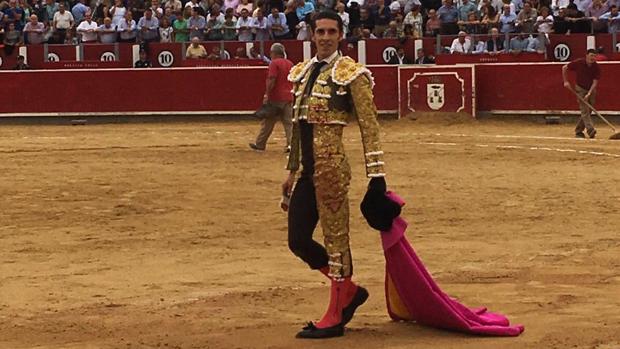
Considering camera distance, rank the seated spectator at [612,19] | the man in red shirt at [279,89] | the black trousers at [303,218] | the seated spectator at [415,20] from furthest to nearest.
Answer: the seated spectator at [415,20], the seated spectator at [612,19], the man in red shirt at [279,89], the black trousers at [303,218]

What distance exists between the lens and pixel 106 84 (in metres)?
26.5

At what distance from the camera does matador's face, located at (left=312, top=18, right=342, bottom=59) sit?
21.6ft

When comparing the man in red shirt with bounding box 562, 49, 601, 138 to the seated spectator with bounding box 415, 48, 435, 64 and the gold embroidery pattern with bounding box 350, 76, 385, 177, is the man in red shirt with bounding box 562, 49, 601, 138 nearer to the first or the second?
the seated spectator with bounding box 415, 48, 435, 64

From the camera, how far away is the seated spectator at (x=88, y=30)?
2689 cm

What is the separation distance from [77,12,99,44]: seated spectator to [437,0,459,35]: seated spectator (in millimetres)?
7154

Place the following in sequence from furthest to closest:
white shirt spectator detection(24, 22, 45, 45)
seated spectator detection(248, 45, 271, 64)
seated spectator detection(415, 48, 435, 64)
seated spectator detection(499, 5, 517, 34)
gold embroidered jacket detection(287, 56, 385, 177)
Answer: white shirt spectator detection(24, 22, 45, 45)
seated spectator detection(248, 45, 271, 64)
seated spectator detection(415, 48, 435, 64)
seated spectator detection(499, 5, 517, 34)
gold embroidered jacket detection(287, 56, 385, 177)

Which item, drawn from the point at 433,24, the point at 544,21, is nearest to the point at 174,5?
the point at 433,24

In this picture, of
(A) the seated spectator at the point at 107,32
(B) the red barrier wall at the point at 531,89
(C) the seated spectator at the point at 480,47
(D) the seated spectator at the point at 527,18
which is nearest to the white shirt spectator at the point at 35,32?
(A) the seated spectator at the point at 107,32

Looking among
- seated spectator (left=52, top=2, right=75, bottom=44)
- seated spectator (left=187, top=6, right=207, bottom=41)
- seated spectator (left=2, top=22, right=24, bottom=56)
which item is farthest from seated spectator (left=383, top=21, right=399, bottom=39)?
seated spectator (left=2, top=22, right=24, bottom=56)

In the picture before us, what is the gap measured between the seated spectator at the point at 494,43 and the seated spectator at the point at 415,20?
4.66 feet

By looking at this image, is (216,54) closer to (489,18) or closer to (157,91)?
(157,91)

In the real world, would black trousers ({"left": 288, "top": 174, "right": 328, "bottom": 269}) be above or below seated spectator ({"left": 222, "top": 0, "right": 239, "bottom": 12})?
below

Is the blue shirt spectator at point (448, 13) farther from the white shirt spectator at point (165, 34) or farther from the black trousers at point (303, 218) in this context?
the black trousers at point (303, 218)

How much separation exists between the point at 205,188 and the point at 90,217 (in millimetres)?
2374
